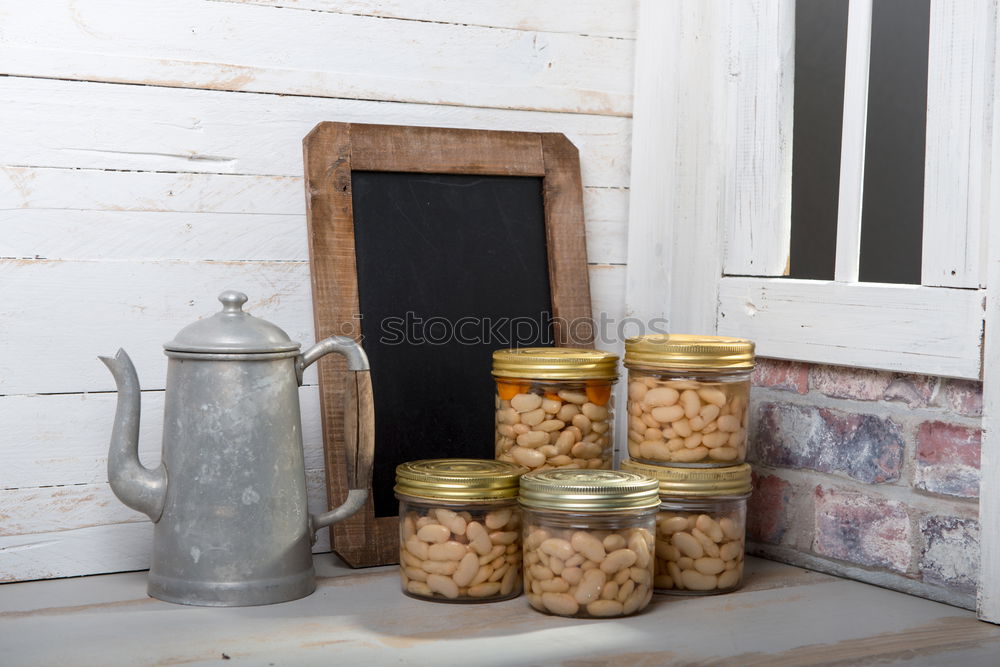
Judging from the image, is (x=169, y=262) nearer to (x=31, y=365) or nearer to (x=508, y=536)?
(x=31, y=365)

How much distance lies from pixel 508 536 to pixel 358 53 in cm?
66

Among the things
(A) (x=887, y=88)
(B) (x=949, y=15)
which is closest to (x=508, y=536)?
(B) (x=949, y=15)

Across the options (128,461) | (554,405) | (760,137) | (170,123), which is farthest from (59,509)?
(760,137)

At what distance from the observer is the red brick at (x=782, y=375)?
133cm

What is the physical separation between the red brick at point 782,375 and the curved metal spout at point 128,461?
764 mm

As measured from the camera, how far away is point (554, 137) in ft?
4.87

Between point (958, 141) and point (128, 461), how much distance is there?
957mm

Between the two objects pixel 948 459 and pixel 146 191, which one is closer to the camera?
pixel 948 459

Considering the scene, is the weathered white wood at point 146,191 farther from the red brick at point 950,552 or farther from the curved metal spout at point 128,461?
the red brick at point 950,552

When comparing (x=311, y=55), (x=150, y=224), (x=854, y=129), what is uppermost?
(x=311, y=55)

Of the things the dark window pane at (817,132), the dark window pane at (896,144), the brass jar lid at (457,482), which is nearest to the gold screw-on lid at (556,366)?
the brass jar lid at (457,482)

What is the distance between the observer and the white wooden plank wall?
1.20m

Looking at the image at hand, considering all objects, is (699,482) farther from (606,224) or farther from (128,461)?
(128,461)

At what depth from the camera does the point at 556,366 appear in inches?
46.5
